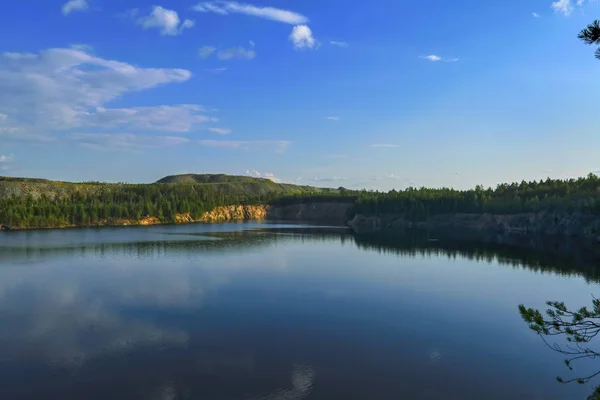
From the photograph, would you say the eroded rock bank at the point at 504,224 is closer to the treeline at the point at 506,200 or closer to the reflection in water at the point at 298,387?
the treeline at the point at 506,200

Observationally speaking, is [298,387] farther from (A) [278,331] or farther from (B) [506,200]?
(B) [506,200]

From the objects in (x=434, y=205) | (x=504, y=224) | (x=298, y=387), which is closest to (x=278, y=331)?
(x=298, y=387)

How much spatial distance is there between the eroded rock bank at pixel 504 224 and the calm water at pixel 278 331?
63611 millimetres

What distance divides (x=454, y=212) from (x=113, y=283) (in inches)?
5843

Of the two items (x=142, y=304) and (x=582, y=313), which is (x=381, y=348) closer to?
(x=582, y=313)

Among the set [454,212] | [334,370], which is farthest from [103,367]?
[454,212]

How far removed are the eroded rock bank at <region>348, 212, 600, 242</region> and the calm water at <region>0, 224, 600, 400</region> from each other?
209 ft

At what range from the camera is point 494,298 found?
43375mm

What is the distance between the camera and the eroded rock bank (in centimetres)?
11812

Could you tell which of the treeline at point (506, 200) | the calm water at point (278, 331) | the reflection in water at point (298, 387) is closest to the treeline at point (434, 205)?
the treeline at point (506, 200)

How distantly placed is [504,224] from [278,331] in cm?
13411

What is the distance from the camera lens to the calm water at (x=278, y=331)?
22.1 meters

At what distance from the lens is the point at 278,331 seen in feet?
102

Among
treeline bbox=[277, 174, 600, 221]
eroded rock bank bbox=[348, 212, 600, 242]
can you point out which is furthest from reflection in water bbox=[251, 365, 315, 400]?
treeline bbox=[277, 174, 600, 221]
